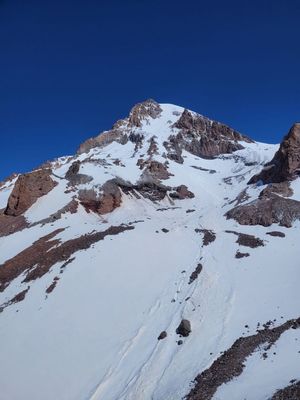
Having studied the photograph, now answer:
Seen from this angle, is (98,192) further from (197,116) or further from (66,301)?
(197,116)

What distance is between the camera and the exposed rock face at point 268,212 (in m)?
49.6

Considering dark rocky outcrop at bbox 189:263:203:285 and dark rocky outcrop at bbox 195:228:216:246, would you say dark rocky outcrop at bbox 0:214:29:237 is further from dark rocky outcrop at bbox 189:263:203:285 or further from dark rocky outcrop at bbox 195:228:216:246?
dark rocky outcrop at bbox 189:263:203:285

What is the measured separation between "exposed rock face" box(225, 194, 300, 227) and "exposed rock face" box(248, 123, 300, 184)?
1098 centimetres

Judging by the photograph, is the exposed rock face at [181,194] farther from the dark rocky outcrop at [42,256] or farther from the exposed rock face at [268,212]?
the dark rocky outcrop at [42,256]

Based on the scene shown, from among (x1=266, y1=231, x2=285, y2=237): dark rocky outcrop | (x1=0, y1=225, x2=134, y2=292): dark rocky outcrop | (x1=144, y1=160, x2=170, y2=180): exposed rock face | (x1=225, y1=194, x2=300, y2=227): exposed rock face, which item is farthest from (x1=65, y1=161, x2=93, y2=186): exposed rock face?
(x1=266, y1=231, x2=285, y2=237): dark rocky outcrop

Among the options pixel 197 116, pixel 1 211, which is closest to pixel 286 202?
pixel 1 211

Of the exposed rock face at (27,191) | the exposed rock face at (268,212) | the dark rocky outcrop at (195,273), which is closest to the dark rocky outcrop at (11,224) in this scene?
the exposed rock face at (27,191)

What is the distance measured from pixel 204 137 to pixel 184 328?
96.4m

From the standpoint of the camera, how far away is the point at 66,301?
3334 centimetres

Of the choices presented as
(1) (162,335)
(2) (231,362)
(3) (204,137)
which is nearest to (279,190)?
(1) (162,335)

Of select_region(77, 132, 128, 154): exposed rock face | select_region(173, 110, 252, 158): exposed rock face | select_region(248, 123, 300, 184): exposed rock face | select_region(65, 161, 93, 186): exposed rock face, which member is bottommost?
select_region(65, 161, 93, 186): exposed rock face

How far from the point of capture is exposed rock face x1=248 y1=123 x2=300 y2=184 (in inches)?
2522

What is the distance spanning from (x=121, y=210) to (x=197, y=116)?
257 feet

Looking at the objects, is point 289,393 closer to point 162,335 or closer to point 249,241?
point 162,335
